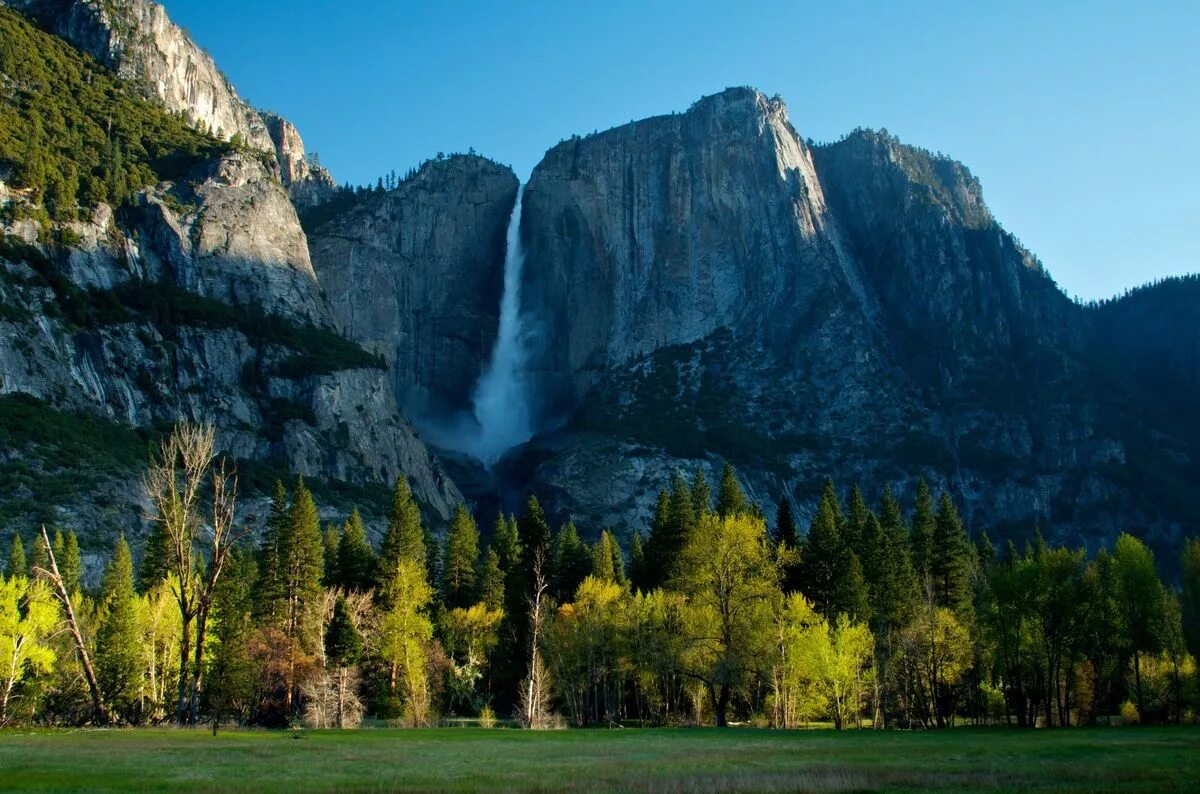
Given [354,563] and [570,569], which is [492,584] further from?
[354,563]

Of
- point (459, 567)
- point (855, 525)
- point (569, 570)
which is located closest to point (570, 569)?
point (569, 570)

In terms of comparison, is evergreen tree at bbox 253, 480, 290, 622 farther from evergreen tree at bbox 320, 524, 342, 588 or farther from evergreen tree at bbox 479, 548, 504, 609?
evergreen tree at bbox 479, 548, 504, 609

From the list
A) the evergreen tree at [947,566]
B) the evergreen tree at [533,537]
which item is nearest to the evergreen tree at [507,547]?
the evergreen tree at [533,537]

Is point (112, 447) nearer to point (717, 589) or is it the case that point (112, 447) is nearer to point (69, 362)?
point (69, 362)

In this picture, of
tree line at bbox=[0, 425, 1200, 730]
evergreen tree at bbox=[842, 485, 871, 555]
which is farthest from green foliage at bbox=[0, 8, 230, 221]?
evergreen tree at bbox=[842, 485, 871, 555]

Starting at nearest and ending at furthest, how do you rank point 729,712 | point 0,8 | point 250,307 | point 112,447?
point 729,712 < point 112,447 < point 250,307 < point 0,8

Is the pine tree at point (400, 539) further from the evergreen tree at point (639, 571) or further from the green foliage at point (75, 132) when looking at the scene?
the green foliage at point (75, 132)

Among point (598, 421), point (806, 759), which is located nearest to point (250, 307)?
point (598, 421)
